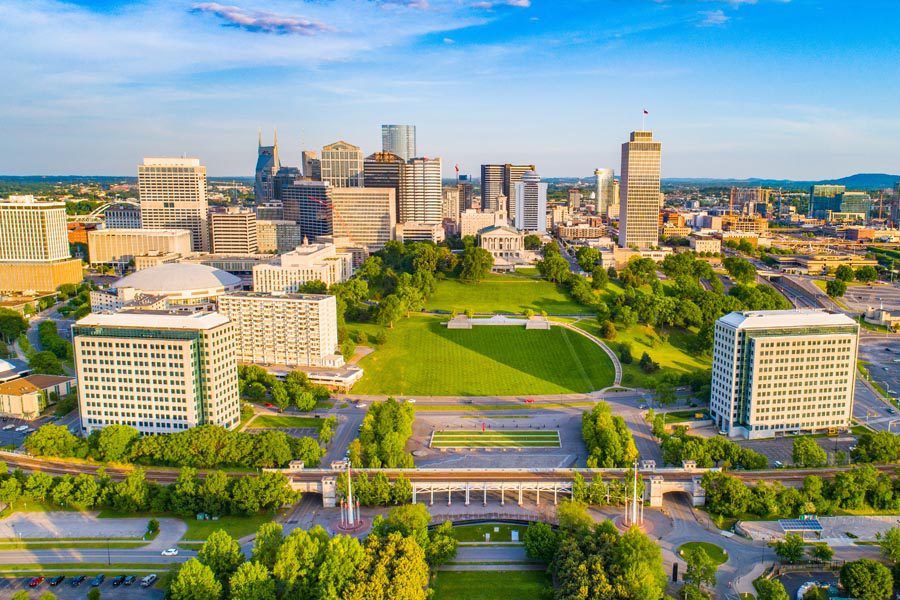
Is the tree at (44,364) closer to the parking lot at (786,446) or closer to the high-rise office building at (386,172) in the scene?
the parking lot at (786,446)

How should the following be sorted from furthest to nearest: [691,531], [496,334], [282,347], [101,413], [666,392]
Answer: [496,334] → [282,347] → [666,392] → [101,413] → [691,531]

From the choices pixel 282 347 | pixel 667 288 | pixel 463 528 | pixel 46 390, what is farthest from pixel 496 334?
pixel 46 390

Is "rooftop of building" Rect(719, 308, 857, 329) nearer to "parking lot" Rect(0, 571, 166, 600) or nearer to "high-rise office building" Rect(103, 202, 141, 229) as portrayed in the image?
"parking lot" Rect(0, 571, 166, 600)

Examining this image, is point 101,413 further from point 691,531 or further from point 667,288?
point 667,288

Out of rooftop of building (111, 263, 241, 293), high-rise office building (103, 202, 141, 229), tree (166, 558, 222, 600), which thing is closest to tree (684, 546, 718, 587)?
tree (166, 558, 222, 600)

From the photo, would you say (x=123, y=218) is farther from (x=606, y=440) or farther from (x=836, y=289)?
(x=836, y=289)

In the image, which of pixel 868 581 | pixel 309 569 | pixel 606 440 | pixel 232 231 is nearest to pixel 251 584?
pixel 309 569
